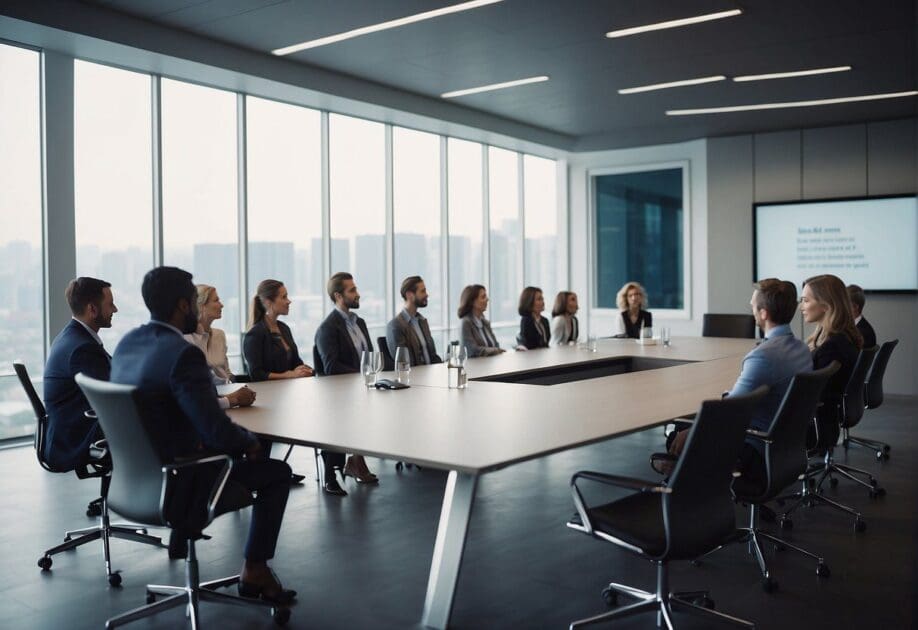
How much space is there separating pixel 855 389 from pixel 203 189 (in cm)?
539

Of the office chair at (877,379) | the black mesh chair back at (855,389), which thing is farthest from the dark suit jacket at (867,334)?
the black mesh chair back at (855,389)

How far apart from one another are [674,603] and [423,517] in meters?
1.85

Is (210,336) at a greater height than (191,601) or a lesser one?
greater

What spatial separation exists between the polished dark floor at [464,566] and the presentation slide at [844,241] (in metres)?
4.88

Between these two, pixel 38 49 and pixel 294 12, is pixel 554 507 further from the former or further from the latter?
pixel 38 49

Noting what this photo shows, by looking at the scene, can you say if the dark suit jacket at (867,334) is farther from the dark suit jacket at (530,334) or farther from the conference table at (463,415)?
the dark suit jacket at (530,334)

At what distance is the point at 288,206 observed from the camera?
816cm

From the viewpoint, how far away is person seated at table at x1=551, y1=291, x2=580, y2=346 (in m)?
7.82

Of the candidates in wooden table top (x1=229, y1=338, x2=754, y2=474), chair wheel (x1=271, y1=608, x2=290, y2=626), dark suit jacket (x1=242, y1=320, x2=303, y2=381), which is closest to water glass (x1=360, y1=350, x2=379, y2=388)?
wooden table top (x1=229, y1=338, x2=754, y2=474)

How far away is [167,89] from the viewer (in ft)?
23.2

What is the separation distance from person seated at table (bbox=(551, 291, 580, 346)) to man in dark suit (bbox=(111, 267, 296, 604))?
4787 millimetres

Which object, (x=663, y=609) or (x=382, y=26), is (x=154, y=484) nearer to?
(x=663, y=609)

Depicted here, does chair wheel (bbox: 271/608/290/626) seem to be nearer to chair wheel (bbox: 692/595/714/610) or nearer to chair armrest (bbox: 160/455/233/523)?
chair armrest (bbox: 160/455/233/523)

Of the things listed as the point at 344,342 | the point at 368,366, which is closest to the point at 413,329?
the point at 344,342
